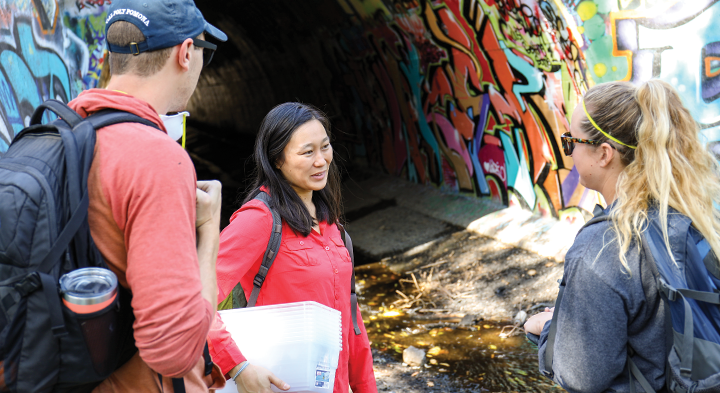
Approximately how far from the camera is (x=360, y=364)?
2795 millimetres

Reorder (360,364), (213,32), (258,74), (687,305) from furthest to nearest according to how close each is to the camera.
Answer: (258,74)
(360,364)
(213,32)
(687,305)

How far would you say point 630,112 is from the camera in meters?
2.06

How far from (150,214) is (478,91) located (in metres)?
8.58

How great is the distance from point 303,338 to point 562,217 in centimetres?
680

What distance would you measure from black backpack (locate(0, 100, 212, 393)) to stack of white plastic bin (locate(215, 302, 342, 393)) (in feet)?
2.39

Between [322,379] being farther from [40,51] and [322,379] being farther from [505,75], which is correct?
[505,75]

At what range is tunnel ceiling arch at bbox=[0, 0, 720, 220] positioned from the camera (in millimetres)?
5797

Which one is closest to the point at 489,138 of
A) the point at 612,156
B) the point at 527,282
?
the point at 527,282

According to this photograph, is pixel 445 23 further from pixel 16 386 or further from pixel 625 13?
pixel 16 386

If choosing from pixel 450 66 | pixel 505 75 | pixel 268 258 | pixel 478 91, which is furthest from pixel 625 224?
pixel 450 66

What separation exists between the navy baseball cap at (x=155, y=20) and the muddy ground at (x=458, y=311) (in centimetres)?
396

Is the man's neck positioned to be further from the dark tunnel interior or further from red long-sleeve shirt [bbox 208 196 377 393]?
the dark tunnel interior

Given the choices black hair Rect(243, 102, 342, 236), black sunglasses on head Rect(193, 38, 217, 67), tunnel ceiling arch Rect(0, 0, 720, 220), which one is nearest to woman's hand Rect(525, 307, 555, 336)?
black hair Rect(243, 102, 342, 236)

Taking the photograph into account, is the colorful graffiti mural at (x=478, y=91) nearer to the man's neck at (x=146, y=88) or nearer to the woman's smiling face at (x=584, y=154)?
the woman's smiling face at (x=584, y=154)
